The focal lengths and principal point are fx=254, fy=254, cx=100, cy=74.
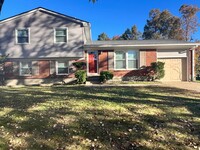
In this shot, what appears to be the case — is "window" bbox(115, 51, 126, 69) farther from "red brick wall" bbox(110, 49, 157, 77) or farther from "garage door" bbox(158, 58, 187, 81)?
"garage door" bbox(158, 58, 187, 81)

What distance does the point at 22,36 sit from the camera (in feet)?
66.5

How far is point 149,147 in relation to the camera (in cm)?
519

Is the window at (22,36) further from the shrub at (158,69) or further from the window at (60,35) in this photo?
the shrub at (158,69)

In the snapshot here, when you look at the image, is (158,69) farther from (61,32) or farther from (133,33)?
(133,33)

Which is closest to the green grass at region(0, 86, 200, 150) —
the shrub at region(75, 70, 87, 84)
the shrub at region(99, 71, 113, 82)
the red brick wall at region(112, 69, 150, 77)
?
the shrub at region(75, 70, 87, 84)

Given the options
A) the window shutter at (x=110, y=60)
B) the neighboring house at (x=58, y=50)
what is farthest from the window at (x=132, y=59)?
the window shutter at (x=110, y=60)

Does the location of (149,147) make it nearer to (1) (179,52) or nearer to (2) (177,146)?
(2) (177,146)

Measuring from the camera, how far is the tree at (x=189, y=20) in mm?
42250

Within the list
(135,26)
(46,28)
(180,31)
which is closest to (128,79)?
(46,28)

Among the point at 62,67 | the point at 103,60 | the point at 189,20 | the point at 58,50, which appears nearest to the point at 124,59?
the point at 103,60

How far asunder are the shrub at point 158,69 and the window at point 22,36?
1020 cm

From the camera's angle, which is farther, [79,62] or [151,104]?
[79,62]

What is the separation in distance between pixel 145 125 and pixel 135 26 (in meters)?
53.1

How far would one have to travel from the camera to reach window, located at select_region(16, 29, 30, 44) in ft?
66.4
